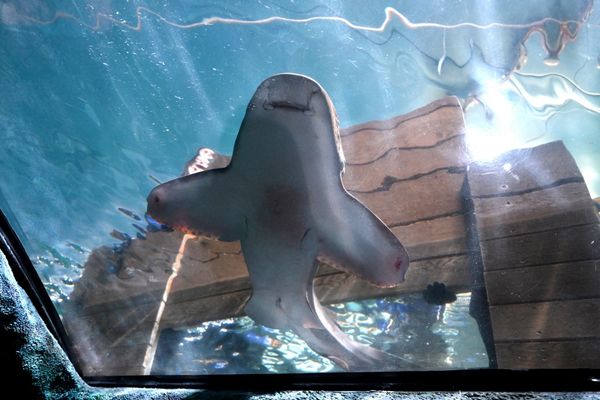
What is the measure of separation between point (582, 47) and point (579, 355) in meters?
2.62

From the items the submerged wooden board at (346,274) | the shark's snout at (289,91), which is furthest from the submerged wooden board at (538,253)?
the shark's snout at (289,91)

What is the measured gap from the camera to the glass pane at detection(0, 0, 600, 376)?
2.82 m

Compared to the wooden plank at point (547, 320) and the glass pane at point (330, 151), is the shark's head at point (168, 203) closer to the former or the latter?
the glass pane at point (330, 151)

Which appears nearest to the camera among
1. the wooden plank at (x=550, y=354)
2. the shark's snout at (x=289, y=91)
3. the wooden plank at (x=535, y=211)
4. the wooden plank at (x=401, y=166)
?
the shark's snout at (x=289, y=91)

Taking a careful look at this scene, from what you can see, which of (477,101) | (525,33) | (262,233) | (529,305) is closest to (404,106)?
(477,101)

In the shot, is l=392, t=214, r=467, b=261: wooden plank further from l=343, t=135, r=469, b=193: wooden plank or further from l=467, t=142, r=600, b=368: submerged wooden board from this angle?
l=343, t=135, r=469, b=193: wooden plank

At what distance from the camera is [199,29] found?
3014 millimetres

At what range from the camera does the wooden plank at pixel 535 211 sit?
329cm

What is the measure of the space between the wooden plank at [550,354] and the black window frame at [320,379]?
123 centimetres

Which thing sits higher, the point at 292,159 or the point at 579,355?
the point at 292,159

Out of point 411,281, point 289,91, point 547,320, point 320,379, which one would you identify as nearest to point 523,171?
point 547,320

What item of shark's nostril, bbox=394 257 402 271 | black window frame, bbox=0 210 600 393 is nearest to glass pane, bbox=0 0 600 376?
shark's nostril, bbox=394 257 402 271

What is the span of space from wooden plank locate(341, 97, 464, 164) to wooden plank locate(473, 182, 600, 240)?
2.98ft

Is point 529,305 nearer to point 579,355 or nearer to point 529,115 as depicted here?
point 579,355
